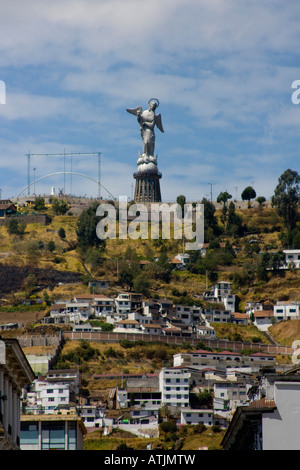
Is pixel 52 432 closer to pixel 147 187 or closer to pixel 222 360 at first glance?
pixel 222 360

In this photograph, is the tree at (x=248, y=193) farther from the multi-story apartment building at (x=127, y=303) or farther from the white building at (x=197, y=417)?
the white building at (x=197, y=417)

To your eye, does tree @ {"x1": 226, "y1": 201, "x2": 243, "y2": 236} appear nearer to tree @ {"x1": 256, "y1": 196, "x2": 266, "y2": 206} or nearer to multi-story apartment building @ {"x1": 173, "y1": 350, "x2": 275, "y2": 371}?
tree @ {"x1": 256, "y1": 196, "x2": 266, "y2": 206}

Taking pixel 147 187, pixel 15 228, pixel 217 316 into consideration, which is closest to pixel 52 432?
pixel 217 316

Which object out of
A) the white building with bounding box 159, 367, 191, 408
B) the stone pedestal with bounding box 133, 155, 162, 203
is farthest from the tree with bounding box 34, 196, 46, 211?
the white building with bounding box 159, 367, 191, 408

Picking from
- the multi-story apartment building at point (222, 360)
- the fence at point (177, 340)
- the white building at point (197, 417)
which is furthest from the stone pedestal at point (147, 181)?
the white building at point (197, 417)
